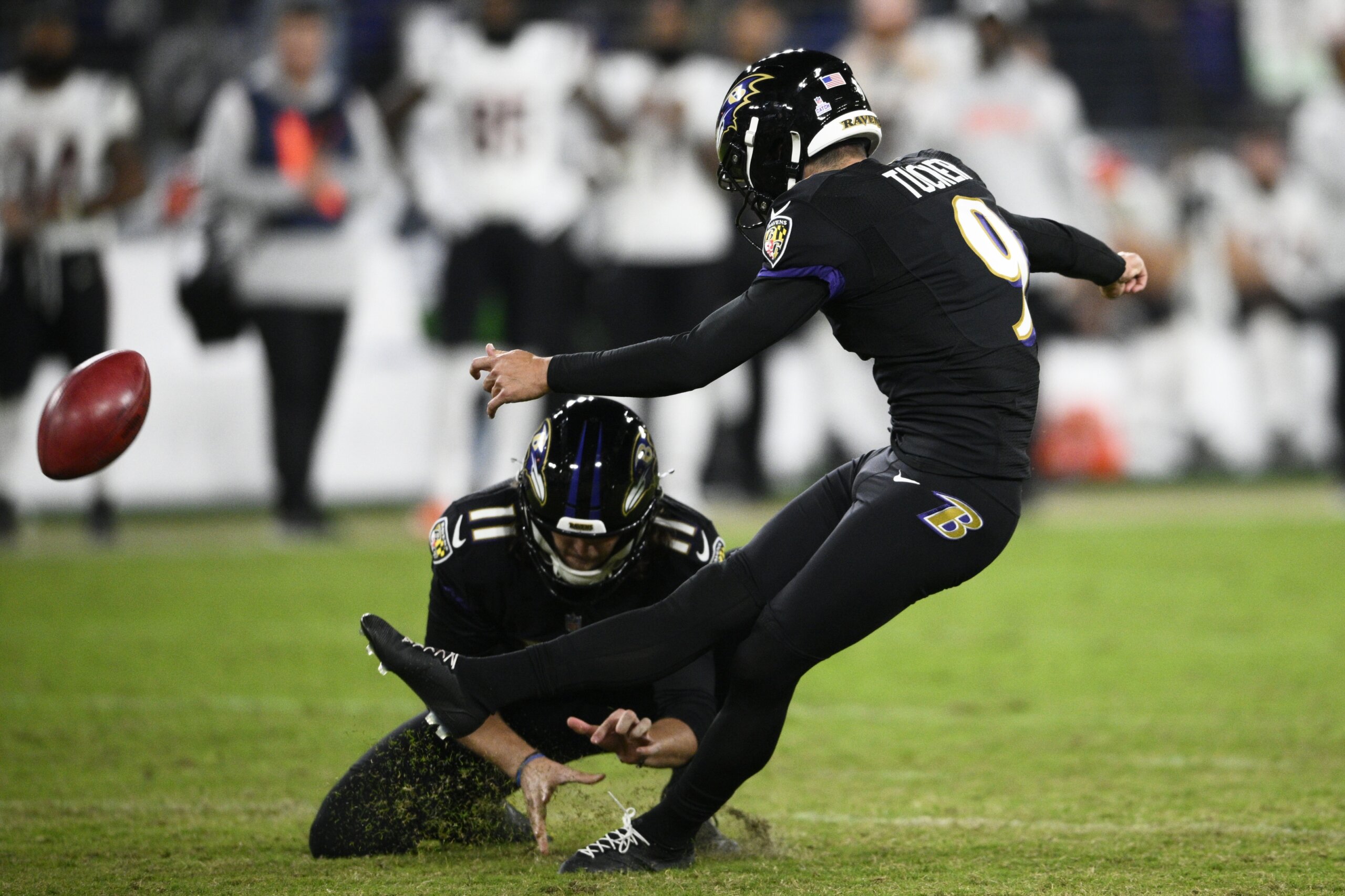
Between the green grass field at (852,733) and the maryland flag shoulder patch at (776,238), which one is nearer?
the maryland flag shoulder patch at (776,238)

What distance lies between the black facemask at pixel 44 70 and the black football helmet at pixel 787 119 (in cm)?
687

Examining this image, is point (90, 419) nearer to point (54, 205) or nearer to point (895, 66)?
point (54, 205)

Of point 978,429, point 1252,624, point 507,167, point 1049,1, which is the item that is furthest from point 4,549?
point 1049,1

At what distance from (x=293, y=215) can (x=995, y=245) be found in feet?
21.7

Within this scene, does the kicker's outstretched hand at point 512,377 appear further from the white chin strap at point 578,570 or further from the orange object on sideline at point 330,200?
the orange object on sideline at point 330,200

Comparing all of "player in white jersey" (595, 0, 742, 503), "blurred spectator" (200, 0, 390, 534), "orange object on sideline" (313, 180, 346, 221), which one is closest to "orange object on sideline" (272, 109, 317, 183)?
"blurred spectator" (200, 0, 390, 534)

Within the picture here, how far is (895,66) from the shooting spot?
10273 mm

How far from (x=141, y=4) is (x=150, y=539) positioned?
6.87 metres

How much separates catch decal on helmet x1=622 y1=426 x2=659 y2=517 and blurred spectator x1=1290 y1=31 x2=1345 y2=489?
7.72 meters

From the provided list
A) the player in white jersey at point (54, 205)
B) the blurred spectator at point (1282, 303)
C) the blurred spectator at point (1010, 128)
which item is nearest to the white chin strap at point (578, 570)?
the player in white jersey at point (54, 205)

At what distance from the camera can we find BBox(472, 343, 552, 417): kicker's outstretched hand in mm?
3373

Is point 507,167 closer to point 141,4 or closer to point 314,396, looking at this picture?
point 314,396

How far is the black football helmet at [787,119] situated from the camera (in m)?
3.70

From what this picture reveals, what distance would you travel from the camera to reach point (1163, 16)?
1559 centimetres
